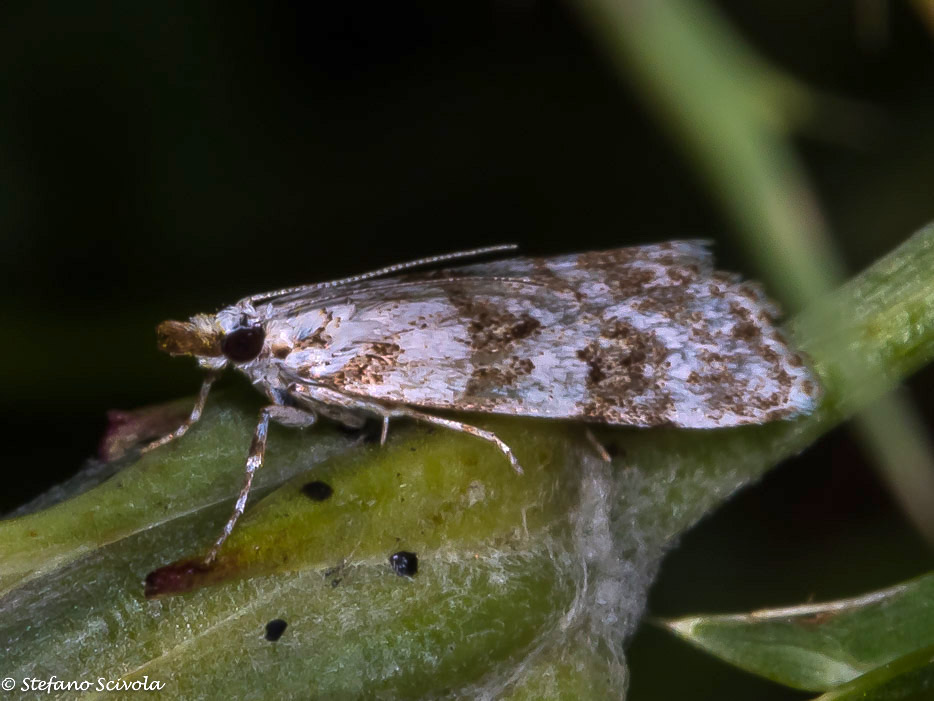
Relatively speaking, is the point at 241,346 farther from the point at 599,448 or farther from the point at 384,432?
the point at 599,448

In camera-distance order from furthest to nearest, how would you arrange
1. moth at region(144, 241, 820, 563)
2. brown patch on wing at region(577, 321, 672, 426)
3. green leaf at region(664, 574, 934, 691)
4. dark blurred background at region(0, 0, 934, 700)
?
dark blurred background at region(0, 0, 934, 700)
moth at region(144, 241, 820, 563)
brown patch on wing at region(577, 321, 672, 426)
green leaf at region(664, 574, 934, 691)

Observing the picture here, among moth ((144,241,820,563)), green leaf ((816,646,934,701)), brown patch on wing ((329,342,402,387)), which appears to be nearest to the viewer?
green leaf ((816,646,934,701))

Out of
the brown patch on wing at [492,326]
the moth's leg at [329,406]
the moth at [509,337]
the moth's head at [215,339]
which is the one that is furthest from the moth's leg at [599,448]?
the moth's head at [215,339]

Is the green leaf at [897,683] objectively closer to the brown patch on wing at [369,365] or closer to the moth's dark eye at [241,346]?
the brown patch on wing at [369,365]

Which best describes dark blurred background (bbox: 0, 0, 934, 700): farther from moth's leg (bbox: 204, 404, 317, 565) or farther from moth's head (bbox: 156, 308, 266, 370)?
moth's leg (bbox: 204, 404, 317, 565)

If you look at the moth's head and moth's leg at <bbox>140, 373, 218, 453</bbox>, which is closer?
moth's leg at <bbox>140, 373, 218, 453</bbox>

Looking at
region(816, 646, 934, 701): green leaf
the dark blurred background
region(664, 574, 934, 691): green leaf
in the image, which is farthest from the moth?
the dark blurred background

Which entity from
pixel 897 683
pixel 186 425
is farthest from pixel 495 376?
pixel 897 683
